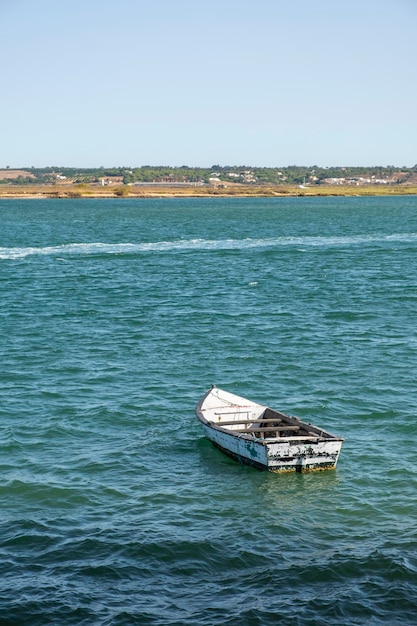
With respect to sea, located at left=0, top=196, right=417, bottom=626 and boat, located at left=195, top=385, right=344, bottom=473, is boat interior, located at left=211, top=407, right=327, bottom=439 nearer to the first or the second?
boat, located at left=195, top=385, right=344, bottom=473

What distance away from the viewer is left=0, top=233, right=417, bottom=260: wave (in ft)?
285

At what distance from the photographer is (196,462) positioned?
2556cm

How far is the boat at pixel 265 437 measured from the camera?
24.0 meters

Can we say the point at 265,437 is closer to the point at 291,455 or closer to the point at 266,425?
the point at 266,425

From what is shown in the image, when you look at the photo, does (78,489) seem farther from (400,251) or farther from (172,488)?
(400,251)

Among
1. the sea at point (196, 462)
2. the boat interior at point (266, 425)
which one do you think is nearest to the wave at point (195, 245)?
the sea at point (196, 462)

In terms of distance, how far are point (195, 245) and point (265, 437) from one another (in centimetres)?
6899

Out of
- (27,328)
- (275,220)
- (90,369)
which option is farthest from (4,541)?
(275,220)

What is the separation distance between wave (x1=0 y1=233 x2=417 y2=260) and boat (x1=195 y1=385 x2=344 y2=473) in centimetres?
5743

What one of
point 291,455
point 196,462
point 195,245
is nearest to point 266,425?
point 196,462

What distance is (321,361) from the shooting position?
121ft

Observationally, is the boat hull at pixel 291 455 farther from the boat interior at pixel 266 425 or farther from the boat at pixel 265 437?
the boat interior at pixel 266 425

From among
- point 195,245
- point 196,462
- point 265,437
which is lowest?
point 196,462

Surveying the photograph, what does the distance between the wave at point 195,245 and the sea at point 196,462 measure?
26.5 meters
